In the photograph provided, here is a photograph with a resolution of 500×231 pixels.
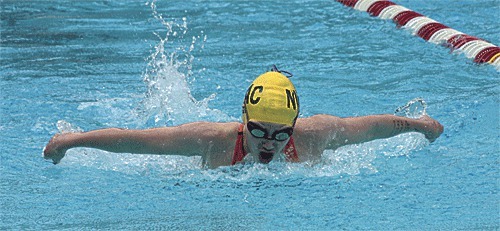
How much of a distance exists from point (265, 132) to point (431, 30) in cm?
410

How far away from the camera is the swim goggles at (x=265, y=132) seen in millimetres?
4184

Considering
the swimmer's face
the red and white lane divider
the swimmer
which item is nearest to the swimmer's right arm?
the swimmer

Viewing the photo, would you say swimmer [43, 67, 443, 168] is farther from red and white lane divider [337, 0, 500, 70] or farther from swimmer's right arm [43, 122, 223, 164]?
red and white lane divider [337, 0, 500, 70]

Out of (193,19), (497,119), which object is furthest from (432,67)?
(193,19)

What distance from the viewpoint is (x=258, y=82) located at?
439 cm

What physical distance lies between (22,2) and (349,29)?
12.2 ft

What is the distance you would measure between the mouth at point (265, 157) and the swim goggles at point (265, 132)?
14 cm

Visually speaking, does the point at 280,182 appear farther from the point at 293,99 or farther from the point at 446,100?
the point at 446,100

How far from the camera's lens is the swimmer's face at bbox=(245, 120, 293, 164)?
4188 millimetres

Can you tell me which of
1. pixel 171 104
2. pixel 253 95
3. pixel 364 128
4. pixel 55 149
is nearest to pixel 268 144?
pixel 253 95

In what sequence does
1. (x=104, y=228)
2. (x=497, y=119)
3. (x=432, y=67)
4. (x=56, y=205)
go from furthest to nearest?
(x=432, y=67)
(x=497, y=119)
(x=56, y=205)
(x=104, y=228)

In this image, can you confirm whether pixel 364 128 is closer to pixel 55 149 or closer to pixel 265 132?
pixel 265 132

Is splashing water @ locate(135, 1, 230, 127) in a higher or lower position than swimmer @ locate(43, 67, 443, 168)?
lower

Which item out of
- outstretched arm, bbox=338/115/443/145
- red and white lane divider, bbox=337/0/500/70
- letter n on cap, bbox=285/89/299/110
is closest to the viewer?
letter n on cap, bbox=285/89/299/110
